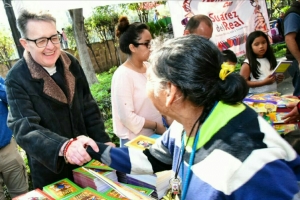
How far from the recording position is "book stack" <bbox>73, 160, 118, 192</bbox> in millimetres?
1454

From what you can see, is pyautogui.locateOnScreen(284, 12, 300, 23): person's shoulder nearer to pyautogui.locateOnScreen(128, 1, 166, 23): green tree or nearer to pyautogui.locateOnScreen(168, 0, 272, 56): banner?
pyautogui.locateOnScreen(168, 0, 272, 56): banner

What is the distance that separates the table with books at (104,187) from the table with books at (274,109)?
125 centimetres

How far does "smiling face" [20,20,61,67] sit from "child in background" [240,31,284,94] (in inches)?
98.0

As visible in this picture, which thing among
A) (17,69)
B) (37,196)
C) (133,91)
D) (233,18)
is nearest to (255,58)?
(233,18)

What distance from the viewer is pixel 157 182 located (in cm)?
140

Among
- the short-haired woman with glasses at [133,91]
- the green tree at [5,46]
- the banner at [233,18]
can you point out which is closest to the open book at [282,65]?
the banner at [233,18]

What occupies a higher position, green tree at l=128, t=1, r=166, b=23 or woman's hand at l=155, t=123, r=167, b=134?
green tree at l=128, t=1, r=166, b=23

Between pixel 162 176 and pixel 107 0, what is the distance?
1964 mm

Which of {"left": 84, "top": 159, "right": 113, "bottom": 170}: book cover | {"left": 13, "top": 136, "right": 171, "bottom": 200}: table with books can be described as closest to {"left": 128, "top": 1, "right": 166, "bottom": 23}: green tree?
{"left": 84, "top": 159, "right": 113, "bottom": 170}: book cover

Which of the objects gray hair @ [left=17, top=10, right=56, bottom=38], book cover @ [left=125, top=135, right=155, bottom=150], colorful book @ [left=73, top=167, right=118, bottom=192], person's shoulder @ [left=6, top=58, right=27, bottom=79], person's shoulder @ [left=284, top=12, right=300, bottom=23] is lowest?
colorful book @ [left=73, top=167, right=118, bottom=192]

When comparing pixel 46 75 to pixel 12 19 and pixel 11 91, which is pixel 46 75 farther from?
pixel 12 19

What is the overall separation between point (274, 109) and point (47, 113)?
1.86m

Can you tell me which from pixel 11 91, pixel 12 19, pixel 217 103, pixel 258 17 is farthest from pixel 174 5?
pixel 217 103

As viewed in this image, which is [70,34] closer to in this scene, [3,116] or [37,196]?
[3,116]
